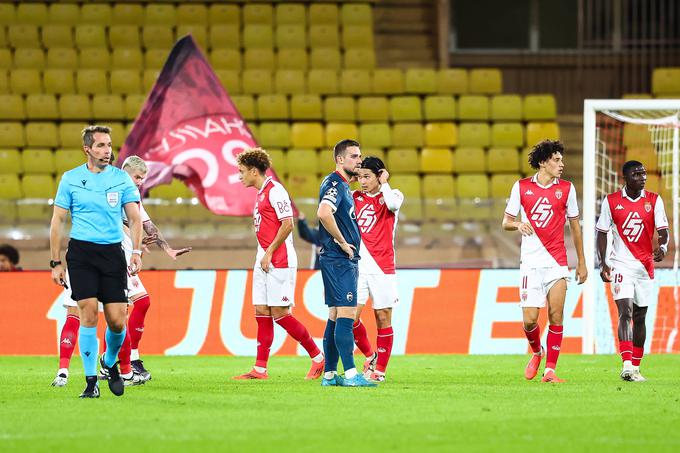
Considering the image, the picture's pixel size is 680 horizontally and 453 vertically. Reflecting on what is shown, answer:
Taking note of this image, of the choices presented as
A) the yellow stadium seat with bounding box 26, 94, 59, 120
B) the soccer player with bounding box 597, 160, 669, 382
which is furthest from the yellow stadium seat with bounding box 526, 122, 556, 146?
the soccer player with bounding box 597, 160, 669, 382

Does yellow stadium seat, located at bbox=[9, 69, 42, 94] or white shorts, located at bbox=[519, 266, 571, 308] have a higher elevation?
yellow stadium seat, located at bbox=[9, 69, 42, 94]

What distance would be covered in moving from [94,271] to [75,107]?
12.3m

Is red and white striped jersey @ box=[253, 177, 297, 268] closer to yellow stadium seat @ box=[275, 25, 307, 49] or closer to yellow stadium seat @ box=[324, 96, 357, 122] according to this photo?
yellow stadium seat @ box=[324, 96, 357, 122]

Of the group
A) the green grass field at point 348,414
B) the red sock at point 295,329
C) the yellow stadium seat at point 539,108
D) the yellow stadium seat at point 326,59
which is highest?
the yellow stadium seat at point 326,59

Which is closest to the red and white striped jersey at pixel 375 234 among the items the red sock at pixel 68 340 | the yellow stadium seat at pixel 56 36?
the red sock at pixel 68 340

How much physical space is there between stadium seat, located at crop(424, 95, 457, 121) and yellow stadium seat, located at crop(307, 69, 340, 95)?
1.65 meters

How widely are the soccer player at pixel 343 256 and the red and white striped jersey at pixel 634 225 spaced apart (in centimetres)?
254

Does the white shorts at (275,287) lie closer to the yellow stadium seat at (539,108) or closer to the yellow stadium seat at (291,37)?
the yellow stadium seat at (539,108)

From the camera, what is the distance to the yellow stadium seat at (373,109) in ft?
66.8

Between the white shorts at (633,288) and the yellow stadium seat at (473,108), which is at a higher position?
the yellow stadium seat at (473,108)

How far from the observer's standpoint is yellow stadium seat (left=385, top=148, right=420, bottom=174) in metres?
19.3

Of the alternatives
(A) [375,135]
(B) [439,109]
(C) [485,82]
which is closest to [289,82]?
(A) [375,135]

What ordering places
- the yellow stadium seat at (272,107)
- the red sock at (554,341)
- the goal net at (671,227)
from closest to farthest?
the red sock at (554,341) < the goal net at (671,227) < the yellow stadium seat at (272,107)

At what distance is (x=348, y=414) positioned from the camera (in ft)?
Result: 25.3
